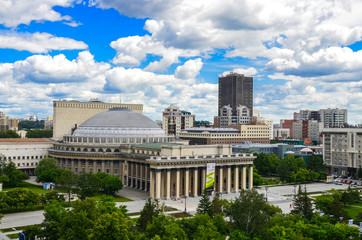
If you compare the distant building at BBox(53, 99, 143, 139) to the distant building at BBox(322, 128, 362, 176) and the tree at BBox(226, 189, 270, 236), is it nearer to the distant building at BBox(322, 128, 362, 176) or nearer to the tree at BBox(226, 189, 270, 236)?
the distant building at BBox(322, 128, 362, 176)

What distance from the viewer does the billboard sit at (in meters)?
104

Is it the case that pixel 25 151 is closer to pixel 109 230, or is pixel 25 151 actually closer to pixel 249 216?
pixel 109 230

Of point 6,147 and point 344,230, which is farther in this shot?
point 6,147

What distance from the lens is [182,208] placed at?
89.6 metres

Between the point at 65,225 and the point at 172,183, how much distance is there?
1939 inches

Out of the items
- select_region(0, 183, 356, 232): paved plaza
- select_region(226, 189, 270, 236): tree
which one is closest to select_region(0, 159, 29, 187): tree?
select_region(0, 183, 356, 232): paved plaza

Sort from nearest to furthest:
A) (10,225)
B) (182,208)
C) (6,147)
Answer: (10,225)
(182,208)
(6,147)

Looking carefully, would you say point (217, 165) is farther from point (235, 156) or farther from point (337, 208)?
point (337, 208)

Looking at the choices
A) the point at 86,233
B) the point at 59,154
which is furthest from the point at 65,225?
the point at 59,154

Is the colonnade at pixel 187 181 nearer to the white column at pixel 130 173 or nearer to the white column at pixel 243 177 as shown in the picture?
the white column at pixel 243 177

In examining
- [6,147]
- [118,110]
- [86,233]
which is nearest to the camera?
[86,233]

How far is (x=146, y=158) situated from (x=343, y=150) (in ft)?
249

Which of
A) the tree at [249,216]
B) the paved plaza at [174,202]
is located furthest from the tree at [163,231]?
the paved plaza at [174,202]

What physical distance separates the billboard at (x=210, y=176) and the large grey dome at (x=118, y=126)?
35553mm
